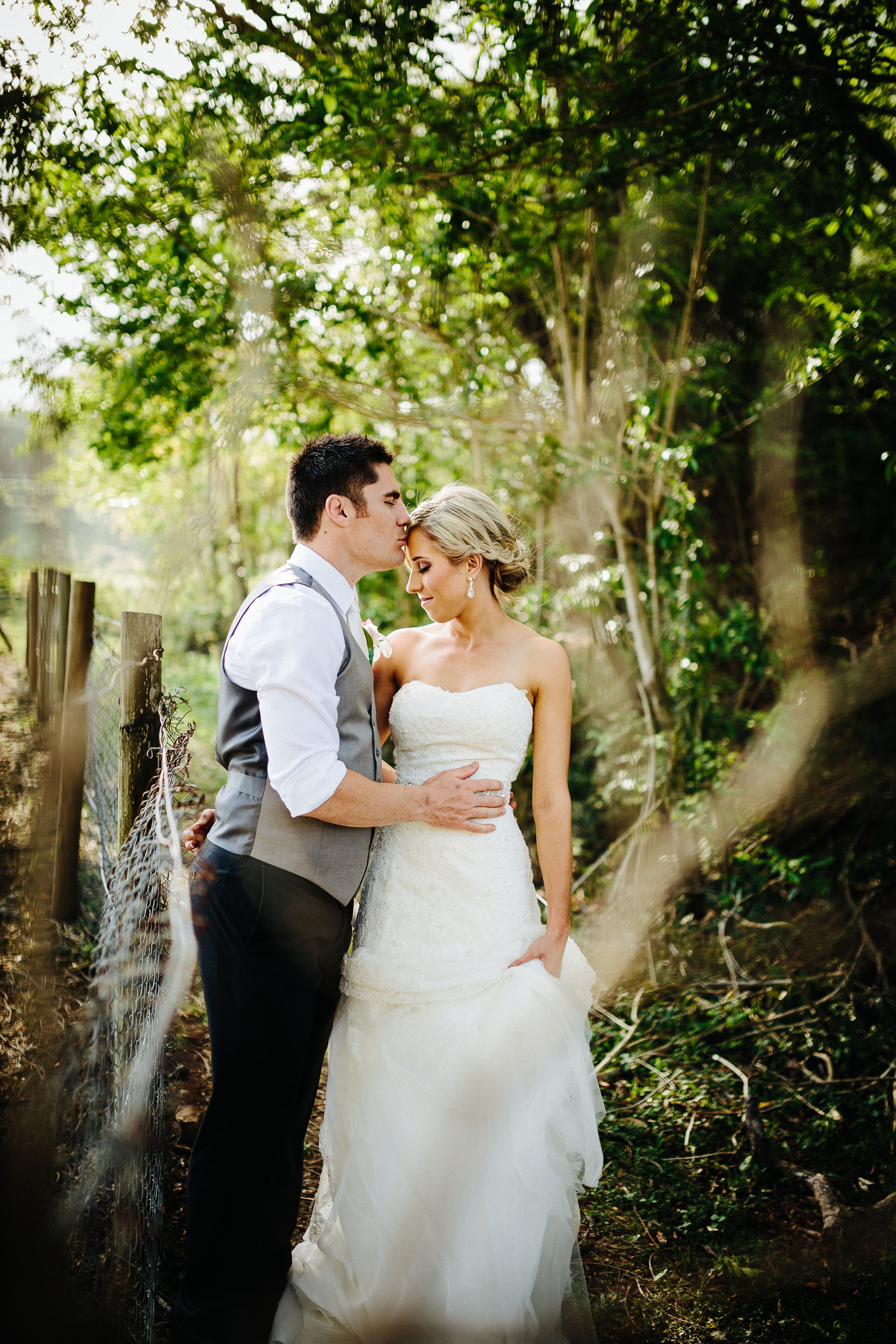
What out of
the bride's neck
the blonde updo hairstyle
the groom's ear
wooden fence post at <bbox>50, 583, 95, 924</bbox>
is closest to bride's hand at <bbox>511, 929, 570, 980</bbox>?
the bride's neck

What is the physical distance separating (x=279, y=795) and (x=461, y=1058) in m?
0.88

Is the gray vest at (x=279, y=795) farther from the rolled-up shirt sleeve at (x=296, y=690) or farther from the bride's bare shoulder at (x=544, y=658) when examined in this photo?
the bride's bare shoulder at (x=544, y=658)

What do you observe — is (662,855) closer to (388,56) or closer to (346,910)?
(346,910)

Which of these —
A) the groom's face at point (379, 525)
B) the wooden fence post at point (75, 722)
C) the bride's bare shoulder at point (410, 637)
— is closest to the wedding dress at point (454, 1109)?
the bride's bare shoulder at point (410, 637)

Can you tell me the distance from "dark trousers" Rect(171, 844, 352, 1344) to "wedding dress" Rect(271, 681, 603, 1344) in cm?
21

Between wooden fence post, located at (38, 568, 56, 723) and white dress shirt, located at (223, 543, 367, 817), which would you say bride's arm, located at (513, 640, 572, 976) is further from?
wooden fence post, located at (38, 568, 56, 723)

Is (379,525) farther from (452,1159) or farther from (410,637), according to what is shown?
(452,1159)

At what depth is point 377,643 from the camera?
2.54 meters

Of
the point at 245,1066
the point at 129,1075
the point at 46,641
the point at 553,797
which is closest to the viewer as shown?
the point at 129,1075

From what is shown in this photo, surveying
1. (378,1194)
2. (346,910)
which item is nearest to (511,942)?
(346,910)

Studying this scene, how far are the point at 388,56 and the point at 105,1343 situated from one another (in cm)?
459

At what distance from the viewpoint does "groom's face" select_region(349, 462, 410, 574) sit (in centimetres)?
229

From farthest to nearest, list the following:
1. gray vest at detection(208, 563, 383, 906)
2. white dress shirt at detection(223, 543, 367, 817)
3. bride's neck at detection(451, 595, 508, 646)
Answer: bride's neck at detection(451, 595, 508, 646), gray vest at detection(208, 563, 383, 906), white dress shirt at detection(223, 543, 367, 817)

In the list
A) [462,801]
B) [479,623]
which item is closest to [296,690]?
[462,801]
